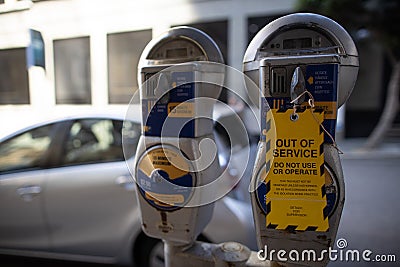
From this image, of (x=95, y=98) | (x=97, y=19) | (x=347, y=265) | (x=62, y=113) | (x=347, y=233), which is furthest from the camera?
(x=347, y=233)

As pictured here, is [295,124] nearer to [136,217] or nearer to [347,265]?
[347,265]

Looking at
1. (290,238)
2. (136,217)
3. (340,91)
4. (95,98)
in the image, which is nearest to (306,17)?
(340,91)

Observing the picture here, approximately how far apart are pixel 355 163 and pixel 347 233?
10.8 ft

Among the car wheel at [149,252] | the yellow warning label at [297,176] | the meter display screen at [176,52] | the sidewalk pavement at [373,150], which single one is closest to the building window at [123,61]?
the meter display screen at [176,52]

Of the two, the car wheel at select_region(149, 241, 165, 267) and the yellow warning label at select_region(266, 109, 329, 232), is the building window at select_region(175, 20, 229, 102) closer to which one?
the car wheel at select_region(149, 241, 165, 267)

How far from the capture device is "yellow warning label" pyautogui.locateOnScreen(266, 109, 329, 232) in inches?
42.9

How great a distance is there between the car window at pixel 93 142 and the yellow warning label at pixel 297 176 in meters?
1.60

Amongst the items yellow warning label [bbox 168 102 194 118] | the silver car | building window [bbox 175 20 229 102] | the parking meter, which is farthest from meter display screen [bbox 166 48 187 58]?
the silver car

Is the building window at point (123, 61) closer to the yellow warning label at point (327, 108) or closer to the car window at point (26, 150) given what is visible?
the car window at point (26, 150)

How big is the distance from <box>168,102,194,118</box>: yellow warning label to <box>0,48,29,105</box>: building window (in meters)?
1.48

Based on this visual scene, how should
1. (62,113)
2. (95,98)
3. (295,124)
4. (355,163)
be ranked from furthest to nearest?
(355,163) → (62,113) → (95,98) → (295,124)

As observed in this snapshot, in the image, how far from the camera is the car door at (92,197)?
242cm

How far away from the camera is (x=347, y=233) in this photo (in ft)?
8.76

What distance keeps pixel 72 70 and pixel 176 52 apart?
3.90 ft
